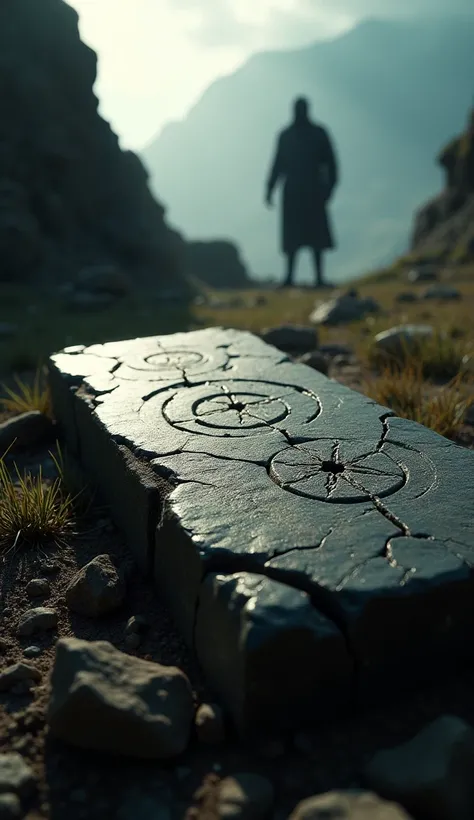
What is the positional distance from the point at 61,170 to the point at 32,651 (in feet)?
31.1

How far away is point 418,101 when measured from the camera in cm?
17962

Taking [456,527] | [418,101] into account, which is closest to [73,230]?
[456,527]

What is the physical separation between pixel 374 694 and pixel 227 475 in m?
0.73

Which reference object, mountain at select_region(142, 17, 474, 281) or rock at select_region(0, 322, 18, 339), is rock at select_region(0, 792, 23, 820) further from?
mountain at select_region(142, 17, 474, 281)

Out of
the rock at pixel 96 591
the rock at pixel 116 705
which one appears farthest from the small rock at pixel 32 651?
the rock at pixel 116 705

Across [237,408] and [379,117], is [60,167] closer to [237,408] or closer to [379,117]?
[237,408]

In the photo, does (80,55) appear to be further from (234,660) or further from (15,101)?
(234,660)

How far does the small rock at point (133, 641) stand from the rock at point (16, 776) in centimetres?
39

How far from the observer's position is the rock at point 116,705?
133cm

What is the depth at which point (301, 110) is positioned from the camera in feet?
31.6

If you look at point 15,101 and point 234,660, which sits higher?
point 15,101

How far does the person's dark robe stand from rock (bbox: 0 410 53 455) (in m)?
7.58

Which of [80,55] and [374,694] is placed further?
[80,55]

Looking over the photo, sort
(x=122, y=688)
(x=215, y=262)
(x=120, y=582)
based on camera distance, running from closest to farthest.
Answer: (x=122, y=688) → (x=120, y=582) → (x=215, y=262)
